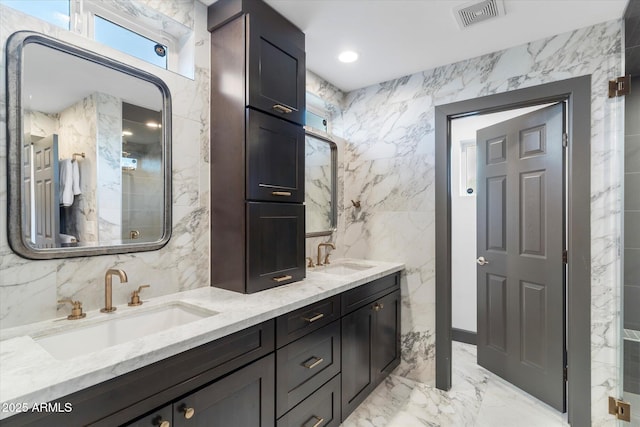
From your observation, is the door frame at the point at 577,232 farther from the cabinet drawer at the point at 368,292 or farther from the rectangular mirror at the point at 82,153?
the rectangular mirror at the point at 82,153

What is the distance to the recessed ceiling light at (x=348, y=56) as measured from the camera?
7.57 ft

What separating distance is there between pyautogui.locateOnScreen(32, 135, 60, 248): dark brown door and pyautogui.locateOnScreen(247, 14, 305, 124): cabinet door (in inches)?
35.7

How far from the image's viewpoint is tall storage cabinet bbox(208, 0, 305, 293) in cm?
169

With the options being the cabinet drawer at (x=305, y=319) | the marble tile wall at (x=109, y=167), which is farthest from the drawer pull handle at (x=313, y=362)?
the marble tile wall at (x=109, y=167)

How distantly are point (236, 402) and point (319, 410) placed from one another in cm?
68

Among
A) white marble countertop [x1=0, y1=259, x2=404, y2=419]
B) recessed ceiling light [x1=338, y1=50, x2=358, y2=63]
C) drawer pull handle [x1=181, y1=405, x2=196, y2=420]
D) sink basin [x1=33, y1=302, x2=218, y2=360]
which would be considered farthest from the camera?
recessed ceiling light [x1=338, y1=50, x2=358, y2=63]

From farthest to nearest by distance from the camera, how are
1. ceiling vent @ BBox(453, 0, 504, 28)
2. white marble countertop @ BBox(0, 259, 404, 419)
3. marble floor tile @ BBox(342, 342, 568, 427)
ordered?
marble floor tile @ BBox(342, 342, 568, 427)
ceiling vent @ BBox(453, 0, 504, 28)
white marble countertop @ BBox(0, 259, 404, 419)

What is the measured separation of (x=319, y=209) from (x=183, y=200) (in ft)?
4.28

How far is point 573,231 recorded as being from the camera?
6.59ft

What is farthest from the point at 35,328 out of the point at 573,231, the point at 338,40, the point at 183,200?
the point at 573,231

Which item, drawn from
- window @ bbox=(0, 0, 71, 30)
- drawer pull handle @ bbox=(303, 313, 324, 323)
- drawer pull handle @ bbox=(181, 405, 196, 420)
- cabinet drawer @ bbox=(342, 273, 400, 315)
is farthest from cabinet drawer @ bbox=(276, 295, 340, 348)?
window @ bbox=(0, 0, 71, 30)

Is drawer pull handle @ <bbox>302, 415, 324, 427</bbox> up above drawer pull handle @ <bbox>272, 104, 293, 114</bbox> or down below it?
below

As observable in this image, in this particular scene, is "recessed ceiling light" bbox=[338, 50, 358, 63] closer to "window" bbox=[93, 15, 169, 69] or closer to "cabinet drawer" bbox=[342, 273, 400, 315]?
"window" bbox=[93, 15, 169, 69]

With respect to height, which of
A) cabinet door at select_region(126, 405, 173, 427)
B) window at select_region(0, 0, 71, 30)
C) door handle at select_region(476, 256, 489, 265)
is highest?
window at select_region(0, 0, 71, 30)
